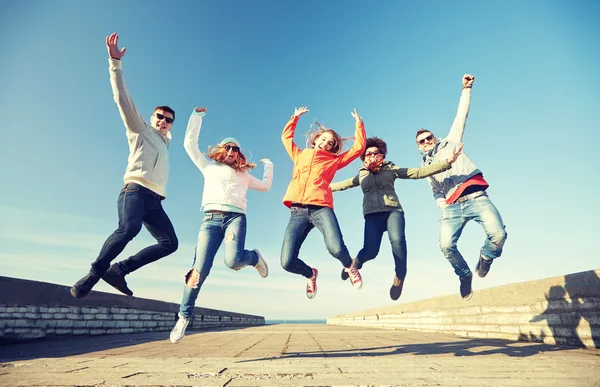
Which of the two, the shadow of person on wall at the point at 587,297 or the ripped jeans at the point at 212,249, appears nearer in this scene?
the ripped jeans at the point at 212,249

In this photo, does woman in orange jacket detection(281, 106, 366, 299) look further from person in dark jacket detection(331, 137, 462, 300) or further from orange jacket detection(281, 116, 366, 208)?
person in dark jacket detection(331, 137, 462, 300)

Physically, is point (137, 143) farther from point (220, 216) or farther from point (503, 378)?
point (503, 378)

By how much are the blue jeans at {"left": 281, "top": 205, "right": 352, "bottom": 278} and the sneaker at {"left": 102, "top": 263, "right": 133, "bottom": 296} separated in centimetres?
170

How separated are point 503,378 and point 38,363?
3784 mm

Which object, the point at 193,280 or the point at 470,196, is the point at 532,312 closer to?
the point at 470,196

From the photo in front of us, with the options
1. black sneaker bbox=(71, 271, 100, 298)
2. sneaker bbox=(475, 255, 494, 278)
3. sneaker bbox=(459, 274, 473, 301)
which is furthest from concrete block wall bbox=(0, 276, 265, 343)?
sneaker bbox=(475, 255, 494, 278)

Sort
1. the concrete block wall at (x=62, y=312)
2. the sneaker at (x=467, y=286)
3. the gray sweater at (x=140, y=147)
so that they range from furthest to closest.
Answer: the concrete block wall at (x=62, y=312), the sneaker at (x=467, y=286), the gray sweater at (x=140, y=147)

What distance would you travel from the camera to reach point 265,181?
445 cm

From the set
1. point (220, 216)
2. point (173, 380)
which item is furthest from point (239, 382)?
point (220, 216)

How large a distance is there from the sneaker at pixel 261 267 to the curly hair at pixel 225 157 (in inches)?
40.7

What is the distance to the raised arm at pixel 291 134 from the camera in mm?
4227

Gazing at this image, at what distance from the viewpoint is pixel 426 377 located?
88.7 inches

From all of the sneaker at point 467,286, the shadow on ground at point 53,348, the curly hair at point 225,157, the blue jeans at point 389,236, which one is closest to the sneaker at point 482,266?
the sneaker at point 467,286

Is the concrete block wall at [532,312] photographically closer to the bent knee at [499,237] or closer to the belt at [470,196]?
the bent knee at [499,237]
